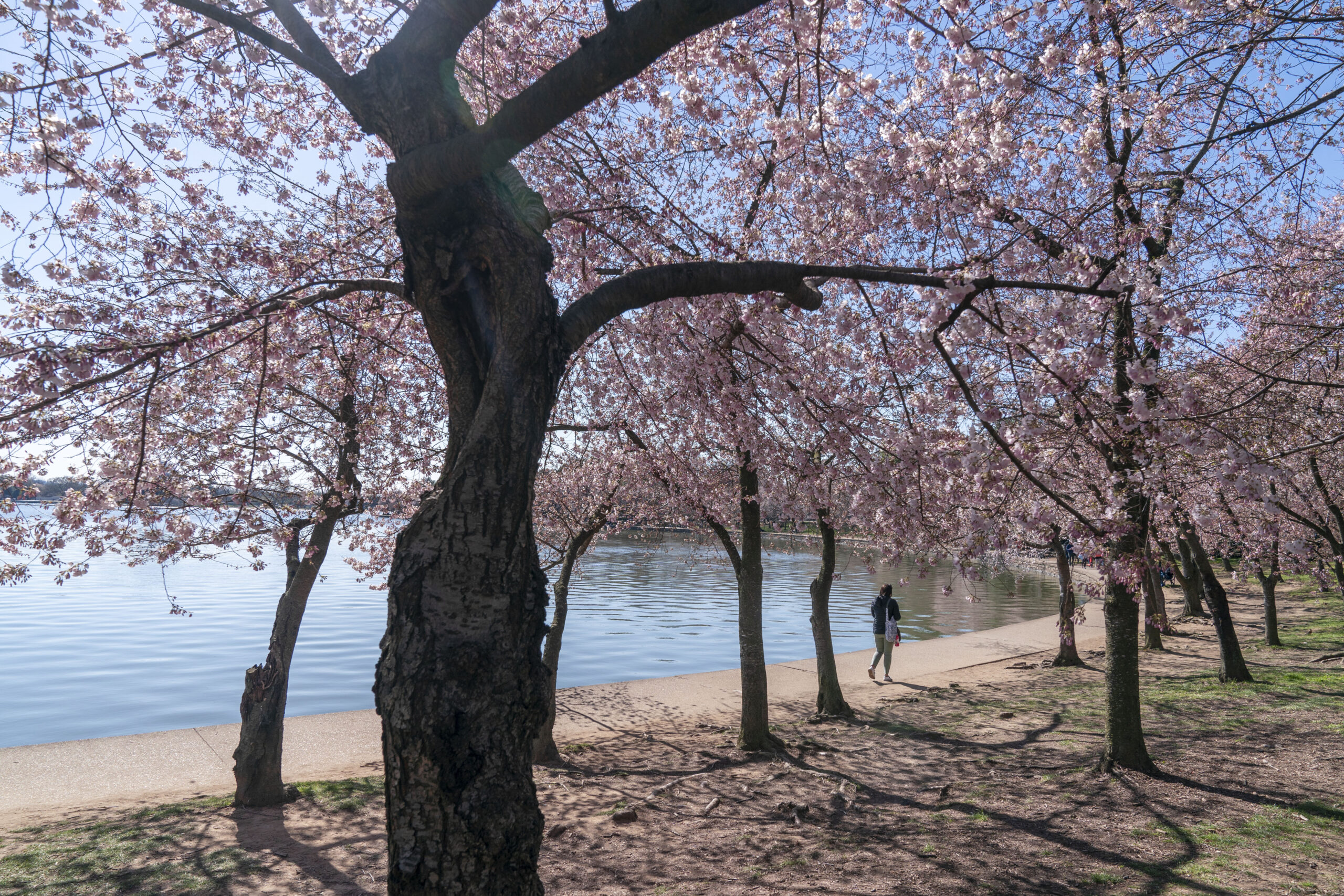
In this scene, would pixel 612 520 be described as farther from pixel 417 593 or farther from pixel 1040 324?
pixel 417 593

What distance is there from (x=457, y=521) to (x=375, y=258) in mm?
4659

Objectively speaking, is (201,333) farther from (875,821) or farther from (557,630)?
(557,630)

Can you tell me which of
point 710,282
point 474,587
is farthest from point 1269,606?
point 474,587

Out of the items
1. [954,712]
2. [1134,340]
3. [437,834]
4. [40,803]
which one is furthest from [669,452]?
[40,803]

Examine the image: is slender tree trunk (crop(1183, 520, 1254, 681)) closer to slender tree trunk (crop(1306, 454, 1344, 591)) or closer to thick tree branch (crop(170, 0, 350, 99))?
slender tree trunk (crop(1306, 454, 1344, 591))

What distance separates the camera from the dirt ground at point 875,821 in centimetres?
566

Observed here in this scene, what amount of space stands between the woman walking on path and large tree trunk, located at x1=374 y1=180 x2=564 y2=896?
12600mm

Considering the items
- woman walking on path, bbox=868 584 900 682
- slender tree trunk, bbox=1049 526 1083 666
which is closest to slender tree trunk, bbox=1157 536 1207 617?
slender tree trunk, bbox=1049 526 1083 666

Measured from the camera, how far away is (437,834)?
3178mm

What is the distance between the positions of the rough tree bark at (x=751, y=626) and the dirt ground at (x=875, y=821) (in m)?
0.35

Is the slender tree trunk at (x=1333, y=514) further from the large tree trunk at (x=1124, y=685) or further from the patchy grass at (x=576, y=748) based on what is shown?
the patchy grass at (x=576, y=748)

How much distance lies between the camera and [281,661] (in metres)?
8.54

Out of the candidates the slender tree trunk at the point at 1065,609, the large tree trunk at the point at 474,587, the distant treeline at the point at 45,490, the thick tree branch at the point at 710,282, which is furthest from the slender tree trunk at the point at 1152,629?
the distant treeline at the point at 45,490

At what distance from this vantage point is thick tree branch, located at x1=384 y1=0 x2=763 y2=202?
10.2 feet
